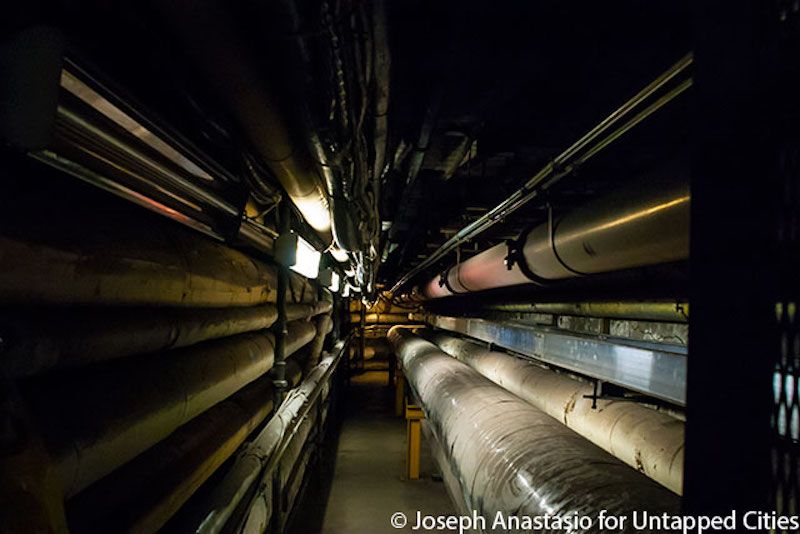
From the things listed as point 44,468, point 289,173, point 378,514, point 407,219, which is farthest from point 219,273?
point 378,514

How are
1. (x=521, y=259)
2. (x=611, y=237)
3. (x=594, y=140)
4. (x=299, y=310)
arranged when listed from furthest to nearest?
1. (x=299, y=310)
2. (x=521, y=259)
3. (x=594, y=140)
4. (x=611, y=237)

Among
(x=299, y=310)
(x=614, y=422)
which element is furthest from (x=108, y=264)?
(x=299, y=310)

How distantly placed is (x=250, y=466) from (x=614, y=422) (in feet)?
4.74

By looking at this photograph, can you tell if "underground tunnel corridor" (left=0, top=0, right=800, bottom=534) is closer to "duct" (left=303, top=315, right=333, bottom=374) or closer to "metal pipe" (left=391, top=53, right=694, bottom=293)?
"metal pipe" (left=391, top=53, right=694, bottom=293)

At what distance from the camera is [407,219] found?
440cm

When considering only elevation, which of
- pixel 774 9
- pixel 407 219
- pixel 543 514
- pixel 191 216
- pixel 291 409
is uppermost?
pixel 407 219

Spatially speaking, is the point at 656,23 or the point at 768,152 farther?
the point at 656,23

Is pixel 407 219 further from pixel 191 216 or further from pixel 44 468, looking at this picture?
pixel 44 468

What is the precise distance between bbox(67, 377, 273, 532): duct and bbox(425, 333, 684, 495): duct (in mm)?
1295

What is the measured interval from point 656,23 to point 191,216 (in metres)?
1.74

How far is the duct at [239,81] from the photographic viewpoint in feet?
2.53

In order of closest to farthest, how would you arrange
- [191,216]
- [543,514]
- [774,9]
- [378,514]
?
1. [774,9]
2. [543,514]
3. [191,216]
4. [378,514]

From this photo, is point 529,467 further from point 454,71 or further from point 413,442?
point 413,442

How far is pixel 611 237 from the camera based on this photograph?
1.22 meters
